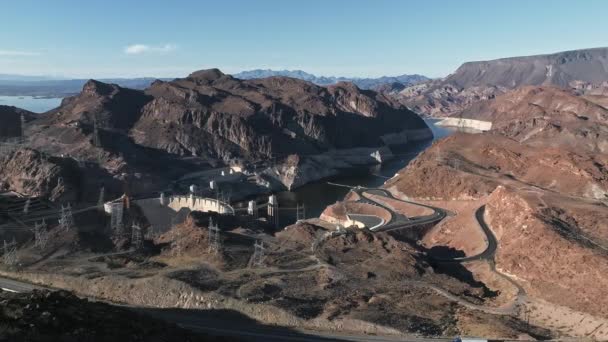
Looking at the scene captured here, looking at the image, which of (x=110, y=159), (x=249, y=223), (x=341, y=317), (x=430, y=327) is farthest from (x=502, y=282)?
(x=110, y=159)

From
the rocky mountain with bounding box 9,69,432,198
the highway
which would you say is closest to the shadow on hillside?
the highway

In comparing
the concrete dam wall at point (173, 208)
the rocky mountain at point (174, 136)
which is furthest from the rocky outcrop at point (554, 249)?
the rocky mountain at point (174, 136)

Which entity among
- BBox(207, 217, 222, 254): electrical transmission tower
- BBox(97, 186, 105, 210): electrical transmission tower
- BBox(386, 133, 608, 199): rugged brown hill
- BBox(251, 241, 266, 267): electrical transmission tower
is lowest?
BBox(97, 186, 105, 210): electrical transmission tower

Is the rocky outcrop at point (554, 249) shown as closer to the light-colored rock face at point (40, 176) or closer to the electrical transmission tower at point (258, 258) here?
the electrical transmission tower at point (258, 258)

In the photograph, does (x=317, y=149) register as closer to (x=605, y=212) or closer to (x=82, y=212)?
(x=82, y=212)

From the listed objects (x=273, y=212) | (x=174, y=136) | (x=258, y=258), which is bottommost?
(x=273, y=212)

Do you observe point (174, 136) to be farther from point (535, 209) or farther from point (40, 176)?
point (535, 209)

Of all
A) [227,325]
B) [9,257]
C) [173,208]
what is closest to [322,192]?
[173,208]

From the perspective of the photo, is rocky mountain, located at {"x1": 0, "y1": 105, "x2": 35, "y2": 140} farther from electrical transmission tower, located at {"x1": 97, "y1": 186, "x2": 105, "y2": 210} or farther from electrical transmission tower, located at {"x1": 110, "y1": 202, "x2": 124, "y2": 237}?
electrical transmission tower, located at {"x1": 110, "y1": 202, "x2": 124, "y2": 237}

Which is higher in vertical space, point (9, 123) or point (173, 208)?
point (9, 123)
